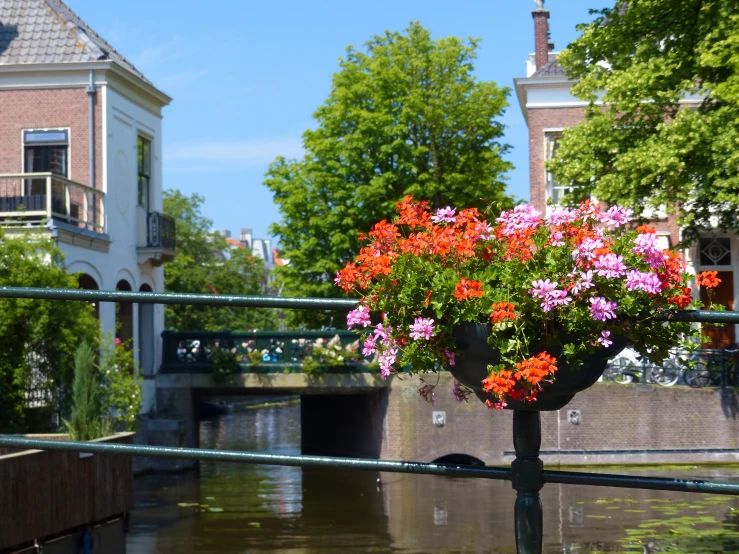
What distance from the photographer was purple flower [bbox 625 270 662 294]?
2.35m

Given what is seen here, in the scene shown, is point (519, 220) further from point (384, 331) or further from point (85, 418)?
point (85, 418)

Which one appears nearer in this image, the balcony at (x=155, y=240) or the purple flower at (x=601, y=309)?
the purple flower at (x=601, y=309)

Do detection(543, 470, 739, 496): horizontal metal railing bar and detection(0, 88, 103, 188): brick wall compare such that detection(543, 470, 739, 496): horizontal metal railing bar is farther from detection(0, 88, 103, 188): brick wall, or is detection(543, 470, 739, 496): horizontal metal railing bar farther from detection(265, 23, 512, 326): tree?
detection(265, 23, 512, 326): tree

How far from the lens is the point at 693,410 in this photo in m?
23.9

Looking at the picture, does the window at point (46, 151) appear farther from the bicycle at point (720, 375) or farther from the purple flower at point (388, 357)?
the purple flower at point (388, 357)

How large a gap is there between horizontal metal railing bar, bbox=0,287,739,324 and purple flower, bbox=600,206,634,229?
1.15ft

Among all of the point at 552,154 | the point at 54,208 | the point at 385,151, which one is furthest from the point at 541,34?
the point at 54,208

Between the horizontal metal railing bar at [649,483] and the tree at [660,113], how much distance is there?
15139 mm

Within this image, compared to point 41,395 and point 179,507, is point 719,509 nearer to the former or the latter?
point 179,507

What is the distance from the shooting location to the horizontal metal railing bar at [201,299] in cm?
251

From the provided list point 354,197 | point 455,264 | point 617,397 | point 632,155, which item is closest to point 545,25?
point 354,197

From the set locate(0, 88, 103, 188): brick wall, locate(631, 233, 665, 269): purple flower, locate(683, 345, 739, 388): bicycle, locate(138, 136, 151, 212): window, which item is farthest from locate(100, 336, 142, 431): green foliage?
locate(631, 233, 665, 269): purple flower

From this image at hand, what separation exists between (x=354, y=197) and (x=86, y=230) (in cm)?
1022

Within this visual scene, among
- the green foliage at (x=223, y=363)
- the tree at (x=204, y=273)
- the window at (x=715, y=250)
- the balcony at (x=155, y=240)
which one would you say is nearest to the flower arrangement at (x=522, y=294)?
the balcony at (x=155, y=240)
